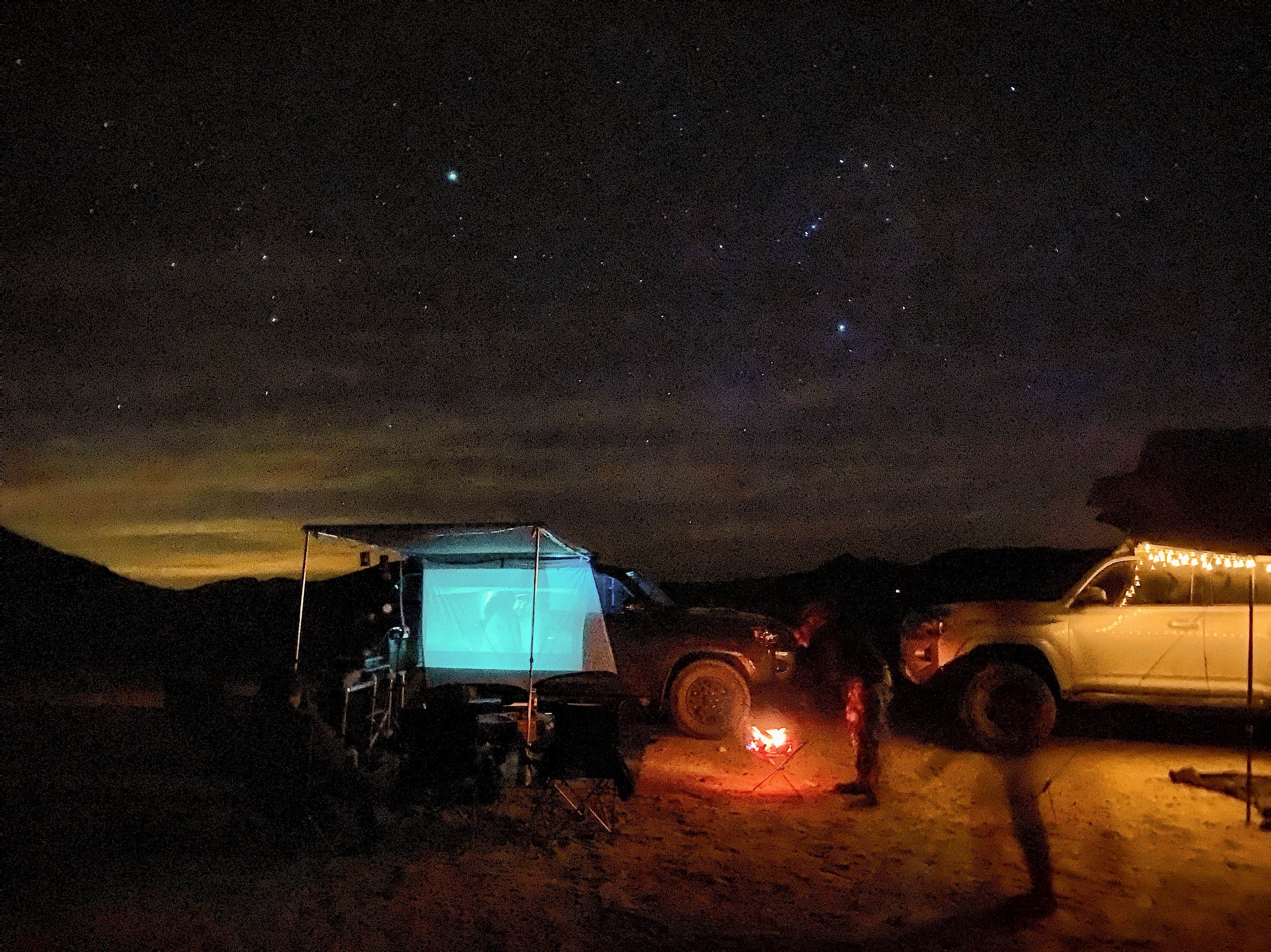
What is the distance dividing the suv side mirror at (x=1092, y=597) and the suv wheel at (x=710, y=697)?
3417 mm

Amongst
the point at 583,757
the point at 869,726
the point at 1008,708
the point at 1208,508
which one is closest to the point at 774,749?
the point at 869,726

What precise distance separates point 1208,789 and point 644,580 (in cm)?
581

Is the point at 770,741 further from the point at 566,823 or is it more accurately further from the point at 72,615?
the point at 72,615

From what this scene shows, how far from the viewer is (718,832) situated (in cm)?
638

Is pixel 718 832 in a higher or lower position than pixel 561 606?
lower

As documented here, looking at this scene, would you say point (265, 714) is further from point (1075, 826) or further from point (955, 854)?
point (1075, 826)

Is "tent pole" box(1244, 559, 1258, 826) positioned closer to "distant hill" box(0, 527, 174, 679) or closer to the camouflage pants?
the camouflage pants

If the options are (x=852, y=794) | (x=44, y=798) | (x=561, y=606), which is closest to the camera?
(x=44, y=798)

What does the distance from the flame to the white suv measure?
179 centimetres

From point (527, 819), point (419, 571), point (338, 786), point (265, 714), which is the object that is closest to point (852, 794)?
point (527, 819)

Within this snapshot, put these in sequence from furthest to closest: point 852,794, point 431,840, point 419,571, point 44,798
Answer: point 419,571, point 852,794, point 44,798, point 431,840

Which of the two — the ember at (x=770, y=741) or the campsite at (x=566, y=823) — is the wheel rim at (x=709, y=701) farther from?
the ember at (x=770, y=741)

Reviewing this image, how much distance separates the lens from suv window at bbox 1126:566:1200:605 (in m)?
8.92

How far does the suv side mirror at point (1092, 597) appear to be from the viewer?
8.92 meters
